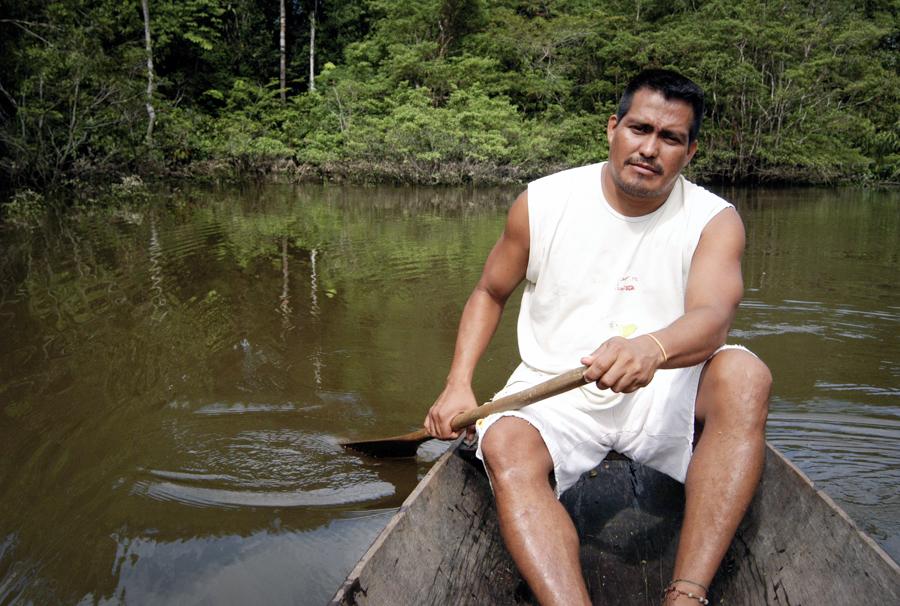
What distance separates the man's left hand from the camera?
4.92ft

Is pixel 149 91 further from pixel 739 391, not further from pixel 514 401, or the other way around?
pixel 739 391

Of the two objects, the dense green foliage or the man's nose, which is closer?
the man's nose

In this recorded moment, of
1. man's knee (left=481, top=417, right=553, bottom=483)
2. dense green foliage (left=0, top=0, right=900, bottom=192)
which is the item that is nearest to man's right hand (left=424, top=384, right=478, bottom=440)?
man's knee (left=481, top=417, right=553, bottom=483)

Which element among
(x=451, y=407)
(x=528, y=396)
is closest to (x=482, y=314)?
(x=451, y=407)

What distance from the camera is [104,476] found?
2.75 metres

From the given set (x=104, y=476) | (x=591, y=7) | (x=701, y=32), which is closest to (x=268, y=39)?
(x=591, y=7)

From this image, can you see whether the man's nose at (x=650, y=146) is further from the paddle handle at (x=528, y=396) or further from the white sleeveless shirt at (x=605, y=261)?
the paddle handle at (x=528, y=396)

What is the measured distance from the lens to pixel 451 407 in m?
2.04

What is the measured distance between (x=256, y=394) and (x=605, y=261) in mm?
2279

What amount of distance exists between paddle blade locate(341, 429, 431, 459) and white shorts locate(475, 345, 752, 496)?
96 cm

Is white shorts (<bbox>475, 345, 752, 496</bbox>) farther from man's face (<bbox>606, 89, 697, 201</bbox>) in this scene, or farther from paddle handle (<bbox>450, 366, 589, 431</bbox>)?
man's face (<bbox>606, 89, 697, 201</bbox>)

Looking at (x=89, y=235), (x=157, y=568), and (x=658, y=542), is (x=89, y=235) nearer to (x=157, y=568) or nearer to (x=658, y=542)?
(x=157, y=568)

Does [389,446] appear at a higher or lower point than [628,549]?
lower

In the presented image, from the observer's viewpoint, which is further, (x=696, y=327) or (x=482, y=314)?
(x=482, y=314)
